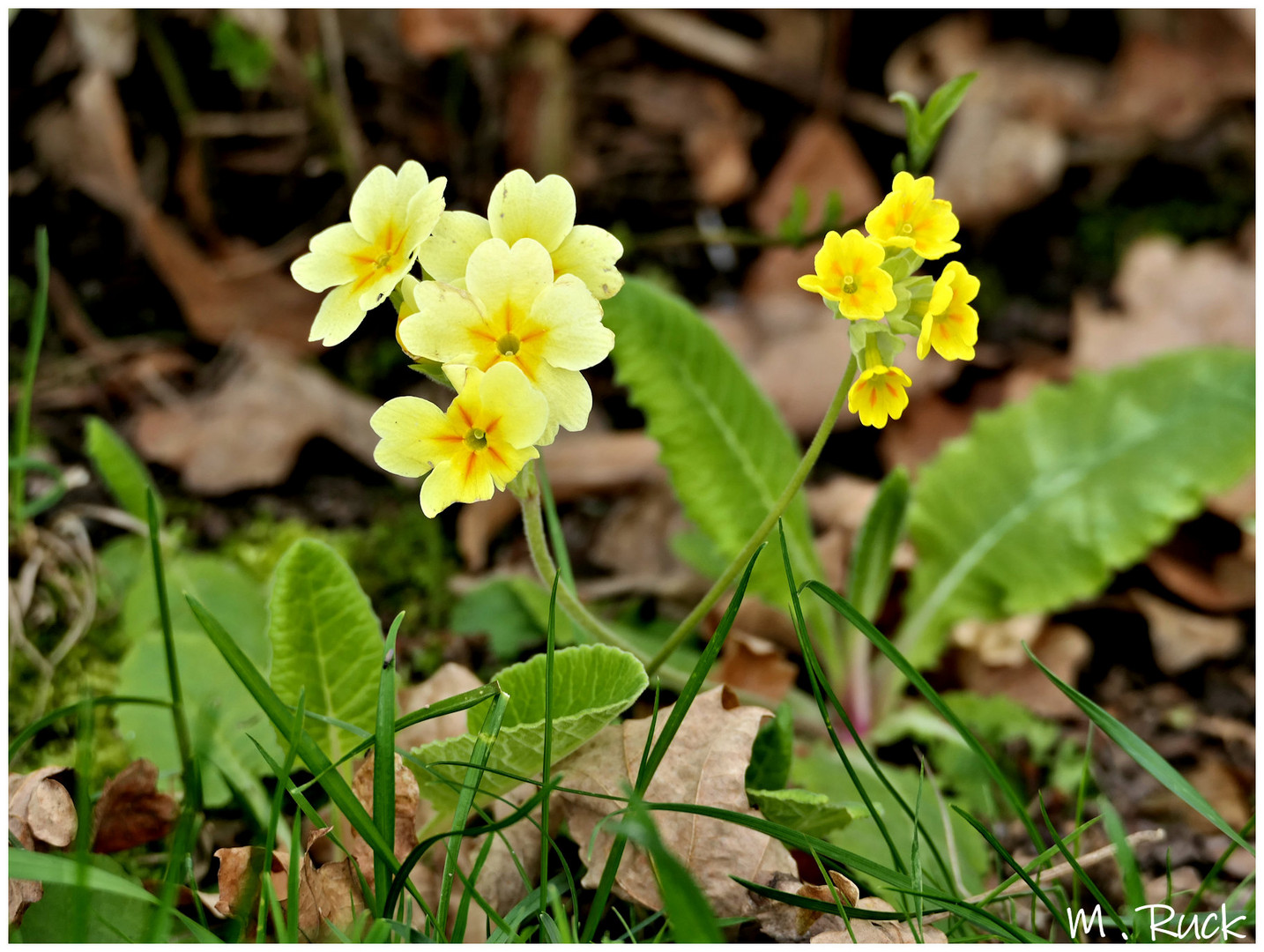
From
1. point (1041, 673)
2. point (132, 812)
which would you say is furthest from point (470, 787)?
point (1041, 673)

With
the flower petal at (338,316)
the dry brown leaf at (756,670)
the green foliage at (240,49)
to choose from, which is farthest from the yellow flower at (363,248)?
the green foliage at (240,49)

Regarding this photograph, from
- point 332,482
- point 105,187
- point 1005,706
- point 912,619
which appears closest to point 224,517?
point 332,482

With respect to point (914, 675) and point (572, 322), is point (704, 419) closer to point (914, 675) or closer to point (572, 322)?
point (914, 675)

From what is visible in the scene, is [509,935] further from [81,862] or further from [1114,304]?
[1114,304]

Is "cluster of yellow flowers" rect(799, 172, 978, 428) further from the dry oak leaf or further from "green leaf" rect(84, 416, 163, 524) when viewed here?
"green leaf" rect(84, 416, 163, 524)

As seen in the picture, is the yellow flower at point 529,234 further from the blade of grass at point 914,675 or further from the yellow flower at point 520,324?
the blade of grass at point 914,675

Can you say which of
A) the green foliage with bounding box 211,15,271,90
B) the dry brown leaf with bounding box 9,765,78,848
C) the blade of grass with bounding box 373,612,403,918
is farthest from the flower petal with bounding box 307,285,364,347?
the green foliage with bounding box 211,15,271,90
